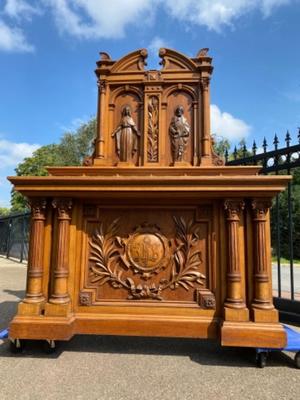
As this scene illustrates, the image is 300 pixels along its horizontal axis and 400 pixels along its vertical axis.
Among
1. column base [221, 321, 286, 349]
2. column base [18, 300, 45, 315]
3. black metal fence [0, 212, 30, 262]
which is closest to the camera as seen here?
column base [221, 321, 286, 349]

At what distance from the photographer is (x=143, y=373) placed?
2.87m

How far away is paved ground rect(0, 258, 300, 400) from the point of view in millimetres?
2500

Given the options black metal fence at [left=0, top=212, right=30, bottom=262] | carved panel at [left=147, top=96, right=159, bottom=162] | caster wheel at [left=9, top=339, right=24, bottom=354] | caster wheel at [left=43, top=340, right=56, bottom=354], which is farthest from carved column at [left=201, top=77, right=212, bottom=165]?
black metal fence at [left=0, top=212, right=30, bottom=262]

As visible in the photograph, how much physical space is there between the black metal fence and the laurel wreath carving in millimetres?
11620

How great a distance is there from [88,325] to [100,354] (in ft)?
1.14

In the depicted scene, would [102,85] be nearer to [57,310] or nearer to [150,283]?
[150,283]

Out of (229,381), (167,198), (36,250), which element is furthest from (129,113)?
(229,381)

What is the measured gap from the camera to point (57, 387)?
2584 mm

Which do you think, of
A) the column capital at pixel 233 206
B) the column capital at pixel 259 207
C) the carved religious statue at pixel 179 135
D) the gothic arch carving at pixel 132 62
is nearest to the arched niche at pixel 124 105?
the gothic arch carving at pixel 132 62

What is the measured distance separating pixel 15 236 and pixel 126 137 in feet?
46.3

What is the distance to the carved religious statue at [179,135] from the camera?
396cm

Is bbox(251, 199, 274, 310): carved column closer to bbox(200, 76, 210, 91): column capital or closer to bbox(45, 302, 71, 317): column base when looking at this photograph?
bbox(200, 76, 210, 91): column capital

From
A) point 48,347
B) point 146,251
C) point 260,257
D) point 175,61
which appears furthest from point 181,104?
point 48,347

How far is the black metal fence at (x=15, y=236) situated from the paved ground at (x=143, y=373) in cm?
1174
